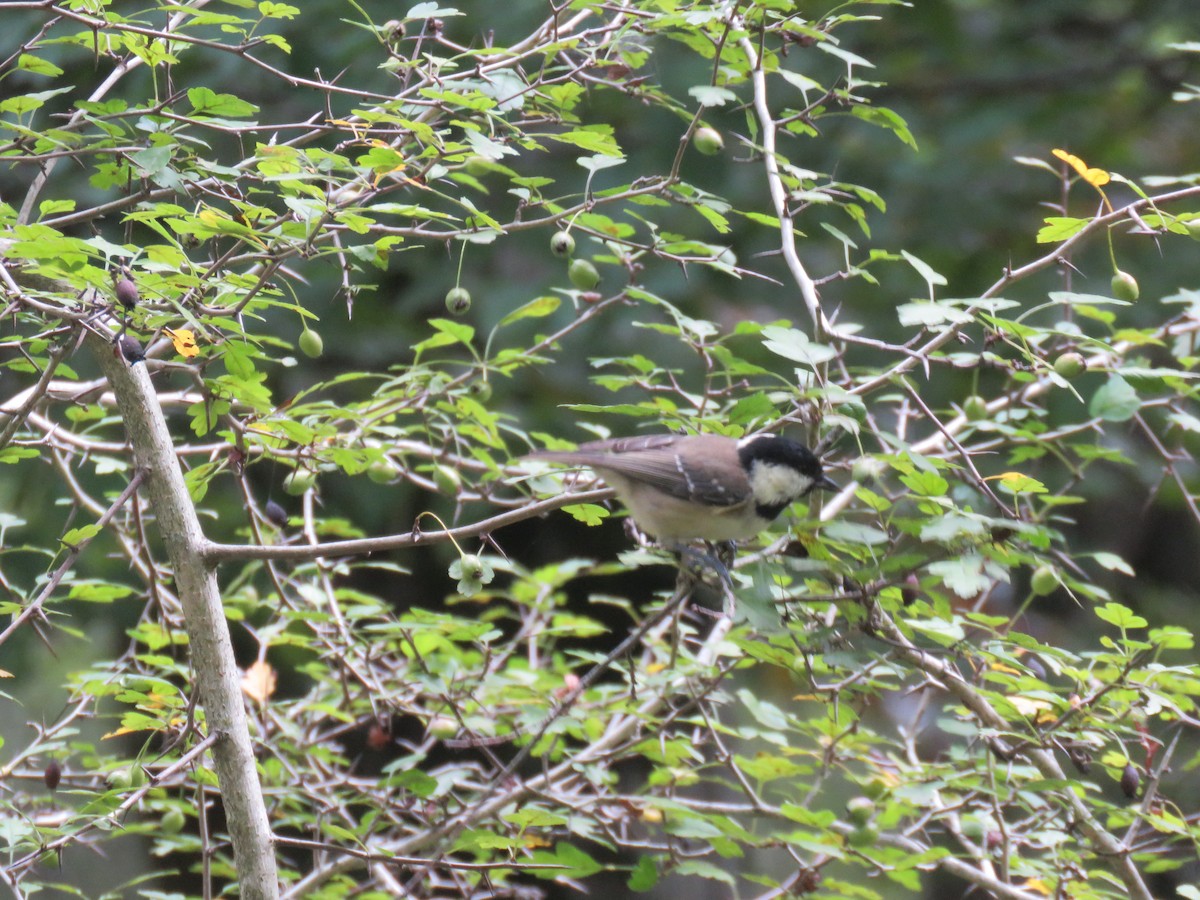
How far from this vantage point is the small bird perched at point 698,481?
3.18 metres

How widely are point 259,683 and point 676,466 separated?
148cm

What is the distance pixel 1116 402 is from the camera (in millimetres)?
2512

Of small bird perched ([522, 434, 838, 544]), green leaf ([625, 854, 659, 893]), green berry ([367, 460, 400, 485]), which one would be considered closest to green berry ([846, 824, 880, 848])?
green leaf ([625, 854, 659, 893])

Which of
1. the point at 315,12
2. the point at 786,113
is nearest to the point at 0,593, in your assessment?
the point at 315,12

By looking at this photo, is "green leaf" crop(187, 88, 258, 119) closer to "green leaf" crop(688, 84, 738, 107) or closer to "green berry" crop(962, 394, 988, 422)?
"green leaf" crop(688, 84, 738, 107)

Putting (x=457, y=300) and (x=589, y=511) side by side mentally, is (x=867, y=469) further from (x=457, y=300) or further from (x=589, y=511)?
(x=457, y=300)

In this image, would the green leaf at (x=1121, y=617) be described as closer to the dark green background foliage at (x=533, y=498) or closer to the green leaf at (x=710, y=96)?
the dark green background foliage at (x=533, y=498)

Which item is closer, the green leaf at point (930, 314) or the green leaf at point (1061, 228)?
the green leaf at point (930, 314)

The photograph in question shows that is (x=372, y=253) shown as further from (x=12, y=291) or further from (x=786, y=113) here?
(x=786, y=113)

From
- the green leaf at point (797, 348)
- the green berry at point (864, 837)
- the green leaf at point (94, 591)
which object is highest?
the green leaf at point (797, 348)

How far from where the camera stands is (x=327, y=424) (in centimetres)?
309

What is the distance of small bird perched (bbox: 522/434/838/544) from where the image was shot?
3.18m

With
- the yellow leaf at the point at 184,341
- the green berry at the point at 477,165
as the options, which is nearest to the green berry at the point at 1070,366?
the green berry at the point at 477,165

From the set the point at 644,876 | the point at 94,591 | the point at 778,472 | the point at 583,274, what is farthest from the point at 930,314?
the point at 94,591
